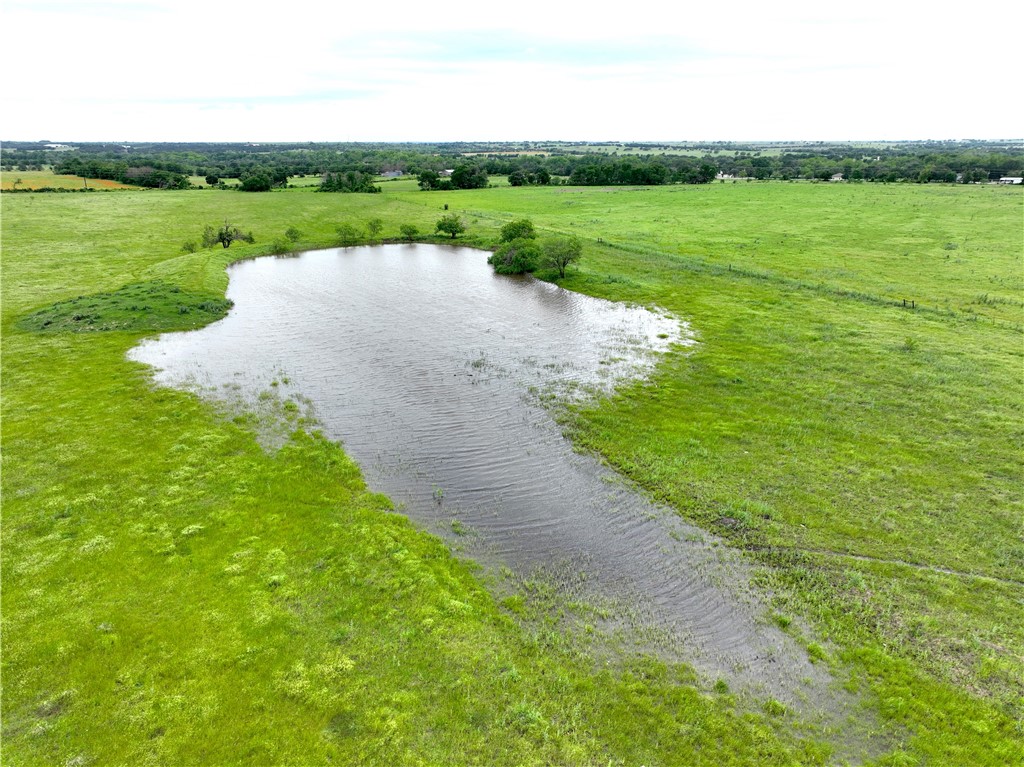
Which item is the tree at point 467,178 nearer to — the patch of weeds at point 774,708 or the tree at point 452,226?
the tree at point 452,226

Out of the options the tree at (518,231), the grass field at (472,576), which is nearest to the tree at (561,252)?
the tree at (518,231)

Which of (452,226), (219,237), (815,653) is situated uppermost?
(452,226)

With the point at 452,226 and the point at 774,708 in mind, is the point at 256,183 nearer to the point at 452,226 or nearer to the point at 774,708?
the point at 452,226

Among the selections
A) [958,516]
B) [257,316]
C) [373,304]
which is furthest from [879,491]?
[257,316]

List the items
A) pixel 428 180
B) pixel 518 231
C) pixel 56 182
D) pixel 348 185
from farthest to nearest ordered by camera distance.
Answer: pixel 428 180
pixel 348 185
pixel 56 182
pixel 518 231

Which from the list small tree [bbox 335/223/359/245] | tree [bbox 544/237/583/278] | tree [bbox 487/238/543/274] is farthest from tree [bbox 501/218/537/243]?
small tree [bbox 335/223/359/245]

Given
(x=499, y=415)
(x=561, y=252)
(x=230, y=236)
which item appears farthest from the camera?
(x=230, y=236)

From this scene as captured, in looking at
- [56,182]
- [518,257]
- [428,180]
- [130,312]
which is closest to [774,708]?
[130,312]

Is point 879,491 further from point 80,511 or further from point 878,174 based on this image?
point 878,174

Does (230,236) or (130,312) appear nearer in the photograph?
(130,312)
